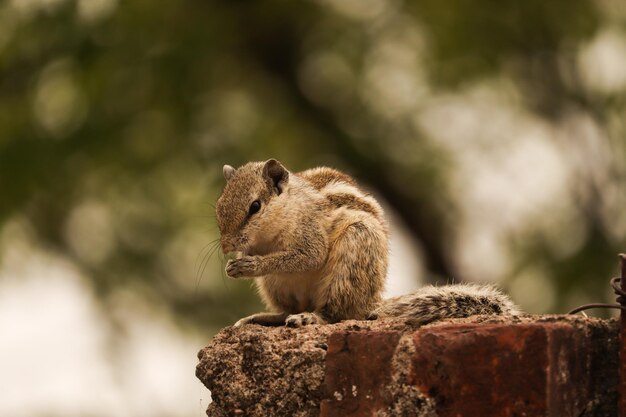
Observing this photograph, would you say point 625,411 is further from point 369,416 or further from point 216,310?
point 216,310

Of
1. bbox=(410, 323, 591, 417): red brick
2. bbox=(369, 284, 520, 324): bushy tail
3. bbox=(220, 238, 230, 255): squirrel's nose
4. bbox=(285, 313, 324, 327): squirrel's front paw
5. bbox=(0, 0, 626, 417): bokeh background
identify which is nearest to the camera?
bbox=(410, 323, 591, 417): red brick

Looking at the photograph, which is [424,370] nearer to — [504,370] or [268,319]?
[504,370]

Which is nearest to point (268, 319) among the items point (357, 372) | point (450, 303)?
point (450, 303)

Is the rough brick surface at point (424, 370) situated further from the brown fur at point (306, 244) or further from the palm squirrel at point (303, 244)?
the brown fur at point (306, 244)

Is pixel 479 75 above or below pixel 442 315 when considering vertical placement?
above

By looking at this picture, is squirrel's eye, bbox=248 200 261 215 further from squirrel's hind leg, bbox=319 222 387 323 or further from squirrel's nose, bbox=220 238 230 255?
squirrel's hind leg, bbox=319 222 387 323

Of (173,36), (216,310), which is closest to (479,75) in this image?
(173,36)

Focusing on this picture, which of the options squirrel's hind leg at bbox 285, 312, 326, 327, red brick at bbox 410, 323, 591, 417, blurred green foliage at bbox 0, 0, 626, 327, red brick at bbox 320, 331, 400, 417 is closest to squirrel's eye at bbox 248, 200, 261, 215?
squirrel's hind leg at bbox 285, 312, 326, 327
